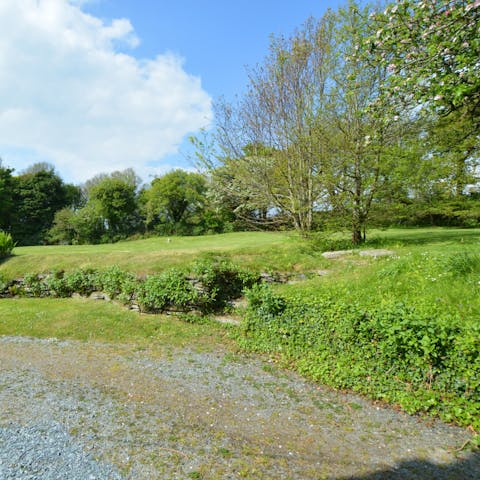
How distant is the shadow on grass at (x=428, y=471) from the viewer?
9.22ft

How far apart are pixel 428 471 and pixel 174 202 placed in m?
28.4

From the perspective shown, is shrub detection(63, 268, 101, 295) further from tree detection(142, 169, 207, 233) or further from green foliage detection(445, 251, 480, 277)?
tree detection(142, 169, 207, 233)

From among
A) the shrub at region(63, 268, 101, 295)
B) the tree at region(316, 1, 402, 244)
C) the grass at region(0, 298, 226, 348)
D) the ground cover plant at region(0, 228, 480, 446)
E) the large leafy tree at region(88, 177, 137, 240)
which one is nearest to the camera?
the ground cover plant at region(0, 228, 480, 446)

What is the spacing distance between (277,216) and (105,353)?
27.1ft

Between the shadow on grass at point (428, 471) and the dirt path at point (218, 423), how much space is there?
0.01 metres

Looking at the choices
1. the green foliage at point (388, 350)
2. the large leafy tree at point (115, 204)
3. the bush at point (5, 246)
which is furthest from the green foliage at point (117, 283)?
the large leafy tree at point (115, 204)

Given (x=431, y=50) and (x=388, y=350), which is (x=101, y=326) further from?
(x=431, y=50)

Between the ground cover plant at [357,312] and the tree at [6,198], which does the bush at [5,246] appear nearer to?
the ground cover plant at [357,312]

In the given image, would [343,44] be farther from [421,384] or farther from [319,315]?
[421,384]

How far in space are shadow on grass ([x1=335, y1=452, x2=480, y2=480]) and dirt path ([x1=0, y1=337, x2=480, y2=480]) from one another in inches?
0.4

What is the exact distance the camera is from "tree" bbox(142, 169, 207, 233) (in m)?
29.0

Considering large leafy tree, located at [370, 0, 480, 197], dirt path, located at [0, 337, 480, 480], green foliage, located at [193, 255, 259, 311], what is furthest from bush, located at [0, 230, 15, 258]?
large leafy tree, located at [370, 0, 480, 197]

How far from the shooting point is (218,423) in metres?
3.65

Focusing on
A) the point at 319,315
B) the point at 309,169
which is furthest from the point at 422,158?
the point at 319,315
